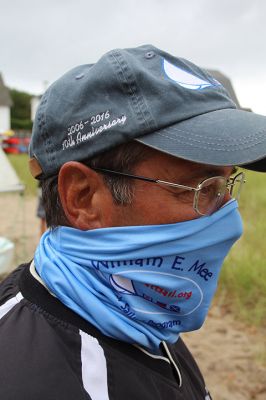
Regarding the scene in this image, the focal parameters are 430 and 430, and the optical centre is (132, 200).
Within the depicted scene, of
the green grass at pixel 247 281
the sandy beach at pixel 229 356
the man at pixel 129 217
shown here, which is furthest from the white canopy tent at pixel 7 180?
the man at pixel 129 217

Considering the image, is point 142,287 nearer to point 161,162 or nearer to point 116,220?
point 116,220

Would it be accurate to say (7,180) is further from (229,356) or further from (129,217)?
(129,217)

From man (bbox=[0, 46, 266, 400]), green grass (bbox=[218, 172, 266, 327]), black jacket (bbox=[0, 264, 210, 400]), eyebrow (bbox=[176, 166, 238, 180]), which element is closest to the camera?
black jacket (bbox=[0, 264, 210, 400])

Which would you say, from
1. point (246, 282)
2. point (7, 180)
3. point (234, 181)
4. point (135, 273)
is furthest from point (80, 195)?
point (7, 180)

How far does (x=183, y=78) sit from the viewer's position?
1077mm

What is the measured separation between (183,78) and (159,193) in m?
0.30

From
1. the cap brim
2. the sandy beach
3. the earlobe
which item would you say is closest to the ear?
the earlobe

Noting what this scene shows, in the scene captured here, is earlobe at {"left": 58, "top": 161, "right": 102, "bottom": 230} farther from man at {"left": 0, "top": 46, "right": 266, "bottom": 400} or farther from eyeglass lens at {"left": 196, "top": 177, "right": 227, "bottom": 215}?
eyeglass lens at {"left": 196, "top": 177, "right": 227, "bottom": 215}

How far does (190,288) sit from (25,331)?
44cm

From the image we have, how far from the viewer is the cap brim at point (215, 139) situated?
1026mm

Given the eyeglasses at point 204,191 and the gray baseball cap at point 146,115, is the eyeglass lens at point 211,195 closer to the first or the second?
the eyeglasses at point 204,191

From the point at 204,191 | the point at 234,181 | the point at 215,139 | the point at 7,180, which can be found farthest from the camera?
the point at 7,180

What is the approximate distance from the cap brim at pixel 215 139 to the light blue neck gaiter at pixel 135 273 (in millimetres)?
193

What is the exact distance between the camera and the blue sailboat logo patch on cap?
1.06m
